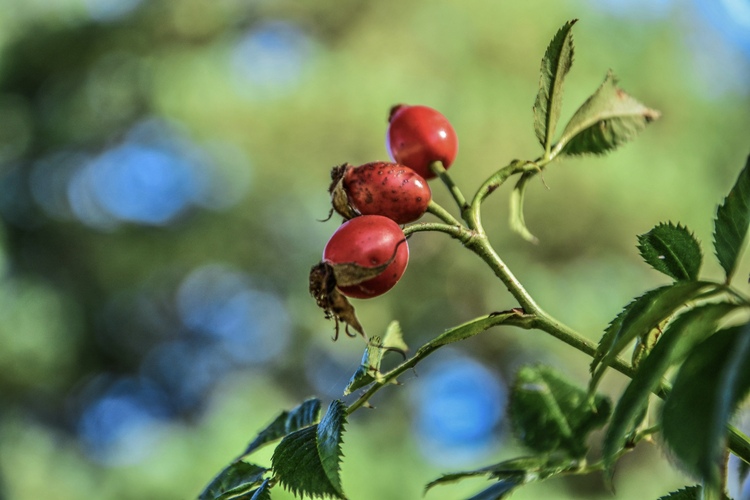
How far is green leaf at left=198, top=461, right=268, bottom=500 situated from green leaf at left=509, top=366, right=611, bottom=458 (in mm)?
267

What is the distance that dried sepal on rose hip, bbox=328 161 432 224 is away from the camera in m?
0.75

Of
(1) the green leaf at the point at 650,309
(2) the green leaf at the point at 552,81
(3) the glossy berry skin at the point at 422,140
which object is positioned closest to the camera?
(1) the green leaf at the point at 650,309

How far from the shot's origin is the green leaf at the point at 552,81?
28.8 inches

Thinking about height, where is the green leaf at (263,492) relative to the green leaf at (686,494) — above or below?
above

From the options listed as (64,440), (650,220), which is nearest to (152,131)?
(64,440)

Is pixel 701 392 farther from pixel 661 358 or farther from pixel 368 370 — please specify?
pixel 368 370

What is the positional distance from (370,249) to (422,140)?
0.69 ft

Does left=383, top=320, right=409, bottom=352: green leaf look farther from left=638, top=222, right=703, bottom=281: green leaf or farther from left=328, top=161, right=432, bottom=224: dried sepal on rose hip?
left=638, top=222, right=703, bottom=281: green leaf

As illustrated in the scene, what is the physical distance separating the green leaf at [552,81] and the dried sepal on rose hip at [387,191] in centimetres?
14

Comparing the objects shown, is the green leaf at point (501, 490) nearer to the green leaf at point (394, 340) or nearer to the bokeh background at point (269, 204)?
the green leaf at point (394, 340)

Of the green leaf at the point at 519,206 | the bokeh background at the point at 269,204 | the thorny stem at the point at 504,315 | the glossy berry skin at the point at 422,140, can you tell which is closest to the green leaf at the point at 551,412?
the thorny stem at the point at 504,315

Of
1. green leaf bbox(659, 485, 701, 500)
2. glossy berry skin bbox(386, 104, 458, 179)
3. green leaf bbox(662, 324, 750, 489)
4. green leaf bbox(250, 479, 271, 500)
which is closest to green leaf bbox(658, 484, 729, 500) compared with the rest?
green leaf bbox(659, 485, 701, 500)

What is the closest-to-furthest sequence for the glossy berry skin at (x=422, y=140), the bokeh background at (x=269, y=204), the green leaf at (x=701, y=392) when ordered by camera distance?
the green leaf at (x=701, y=392), the glossy berry skin at (x=422, y=140), the bokeh background at (x=269, y=204)

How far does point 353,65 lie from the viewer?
9562 millimetres
